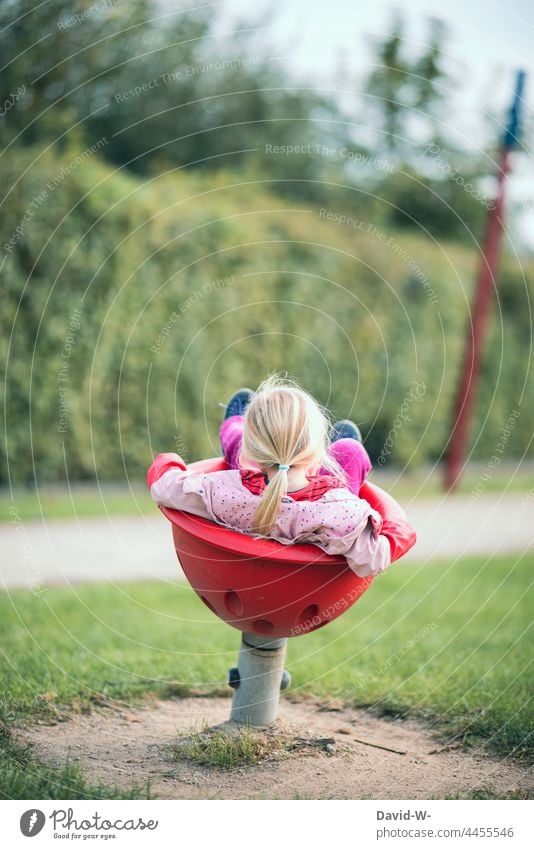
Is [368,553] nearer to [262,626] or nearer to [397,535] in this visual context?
[397,535]

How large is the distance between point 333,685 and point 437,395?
7739 mm

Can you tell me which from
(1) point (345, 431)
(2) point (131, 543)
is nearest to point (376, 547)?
(1) point (345, 431)

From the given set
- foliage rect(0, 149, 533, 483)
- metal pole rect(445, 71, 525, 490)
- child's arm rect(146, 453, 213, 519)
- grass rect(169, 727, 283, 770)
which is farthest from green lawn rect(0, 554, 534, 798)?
metal pole rect(445, 71, 525, 490)


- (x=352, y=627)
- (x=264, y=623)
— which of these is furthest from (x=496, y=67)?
(x=264, y=623)

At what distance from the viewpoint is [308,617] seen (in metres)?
3.09

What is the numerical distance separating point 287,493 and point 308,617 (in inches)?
16.7

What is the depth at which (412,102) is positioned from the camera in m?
12.4

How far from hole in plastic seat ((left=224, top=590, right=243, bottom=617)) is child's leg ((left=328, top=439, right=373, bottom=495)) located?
567 millimetres

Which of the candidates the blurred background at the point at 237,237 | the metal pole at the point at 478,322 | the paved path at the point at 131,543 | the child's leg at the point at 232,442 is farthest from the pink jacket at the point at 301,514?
the metal pole at the point at 478,322

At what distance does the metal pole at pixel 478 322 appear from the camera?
9.21m

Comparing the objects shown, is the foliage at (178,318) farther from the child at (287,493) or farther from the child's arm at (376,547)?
the child's arm at (376,547)

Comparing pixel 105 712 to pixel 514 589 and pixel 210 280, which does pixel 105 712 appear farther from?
pixel 210 280
